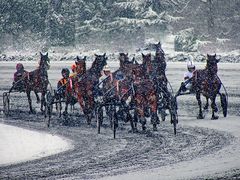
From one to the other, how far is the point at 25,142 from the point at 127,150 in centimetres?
292

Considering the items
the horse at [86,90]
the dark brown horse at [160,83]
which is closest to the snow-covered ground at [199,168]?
the dark brown horse at [160,83]

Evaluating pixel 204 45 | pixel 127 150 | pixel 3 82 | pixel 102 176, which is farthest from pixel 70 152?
pixel 204 45

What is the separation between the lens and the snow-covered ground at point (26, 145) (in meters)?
13.6

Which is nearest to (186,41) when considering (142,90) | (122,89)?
(122,89)

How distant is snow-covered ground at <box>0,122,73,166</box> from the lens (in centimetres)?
1364

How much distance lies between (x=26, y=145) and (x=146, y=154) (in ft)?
10.6

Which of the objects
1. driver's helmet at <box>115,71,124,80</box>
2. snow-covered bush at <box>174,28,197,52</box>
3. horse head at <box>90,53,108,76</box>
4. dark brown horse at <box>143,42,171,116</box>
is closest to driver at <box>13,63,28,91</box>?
horse head at <box>90,53,108,76</box>

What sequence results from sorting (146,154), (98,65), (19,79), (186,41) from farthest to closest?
(186,41)
(19,79)
(98,65)
(146,154)

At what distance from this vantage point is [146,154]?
1349 cm

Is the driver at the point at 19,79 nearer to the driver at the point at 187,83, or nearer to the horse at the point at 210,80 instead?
the driver at the point at 187,83

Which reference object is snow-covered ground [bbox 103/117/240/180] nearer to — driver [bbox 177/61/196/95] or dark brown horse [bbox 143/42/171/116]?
dark brown horse [bbox 143/42/171/116]

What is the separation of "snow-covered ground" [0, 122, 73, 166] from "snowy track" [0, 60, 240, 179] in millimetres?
372

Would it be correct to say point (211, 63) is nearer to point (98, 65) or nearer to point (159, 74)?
point (159, 74)

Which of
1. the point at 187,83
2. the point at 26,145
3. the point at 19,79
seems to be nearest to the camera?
the point at 26,145
